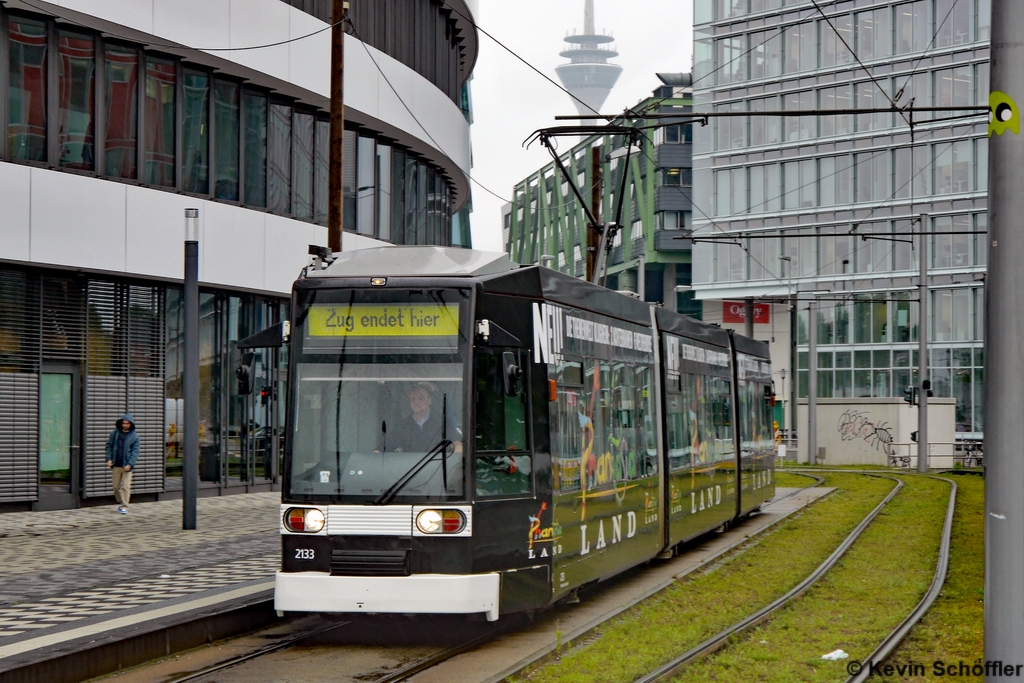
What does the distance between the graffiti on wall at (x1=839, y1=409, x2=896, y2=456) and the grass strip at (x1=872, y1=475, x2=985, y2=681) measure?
29494mm

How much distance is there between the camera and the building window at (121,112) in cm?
2267

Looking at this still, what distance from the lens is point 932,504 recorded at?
83.4 ft

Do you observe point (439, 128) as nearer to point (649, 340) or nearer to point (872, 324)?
point (649, 340)

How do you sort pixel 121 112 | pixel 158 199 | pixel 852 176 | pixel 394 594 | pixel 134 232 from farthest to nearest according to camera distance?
pixel 852 176, pixel 158 199, pixel 121 112, pixel 134 232, pixel 394 594

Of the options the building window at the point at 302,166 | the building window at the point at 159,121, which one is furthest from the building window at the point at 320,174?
the building window at the point at 159,121

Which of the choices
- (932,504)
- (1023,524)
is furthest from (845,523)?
(1023,524)

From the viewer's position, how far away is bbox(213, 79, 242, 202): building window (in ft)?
83.1

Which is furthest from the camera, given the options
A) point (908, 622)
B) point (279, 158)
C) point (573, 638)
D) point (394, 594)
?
point (279, 158)

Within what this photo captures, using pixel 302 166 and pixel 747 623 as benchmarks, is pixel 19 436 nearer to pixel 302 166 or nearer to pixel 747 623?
pixel 302 166

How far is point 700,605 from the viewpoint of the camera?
12.3 meters

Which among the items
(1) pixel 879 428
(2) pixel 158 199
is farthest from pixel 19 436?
(1) pixel 879 428

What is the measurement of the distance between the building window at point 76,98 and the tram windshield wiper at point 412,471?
1388 cm

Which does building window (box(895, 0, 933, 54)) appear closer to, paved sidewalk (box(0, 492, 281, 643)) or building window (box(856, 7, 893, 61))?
building window (box(856, 7, 893, 61))

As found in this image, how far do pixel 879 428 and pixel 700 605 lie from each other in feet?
118
